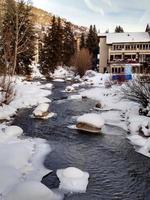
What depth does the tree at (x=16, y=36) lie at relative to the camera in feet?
103

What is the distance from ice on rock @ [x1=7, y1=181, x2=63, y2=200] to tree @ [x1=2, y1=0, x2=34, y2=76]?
2089 centimetres

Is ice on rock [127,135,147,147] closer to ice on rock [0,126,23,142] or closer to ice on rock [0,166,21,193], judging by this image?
ice on rock [0,126,23,142]

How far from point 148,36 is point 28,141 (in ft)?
175

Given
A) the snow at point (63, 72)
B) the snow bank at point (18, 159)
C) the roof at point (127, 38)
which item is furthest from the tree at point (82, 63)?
the snow bank at point (18, 159)

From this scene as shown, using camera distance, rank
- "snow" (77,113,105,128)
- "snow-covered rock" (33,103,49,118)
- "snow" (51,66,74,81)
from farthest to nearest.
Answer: "snow" (51,66,74,81)
"snow-covered rock" (33,103,49,118)
"snow" (77,113,105,128)

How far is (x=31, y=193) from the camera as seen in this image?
30.5ft

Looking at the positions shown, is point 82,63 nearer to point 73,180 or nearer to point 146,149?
point 146,149

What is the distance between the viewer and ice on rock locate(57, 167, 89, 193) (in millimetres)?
10531

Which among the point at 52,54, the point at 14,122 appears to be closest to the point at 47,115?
the point at 14,122

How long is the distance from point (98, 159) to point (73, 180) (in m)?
2.93

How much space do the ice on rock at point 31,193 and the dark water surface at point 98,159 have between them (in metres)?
0.72

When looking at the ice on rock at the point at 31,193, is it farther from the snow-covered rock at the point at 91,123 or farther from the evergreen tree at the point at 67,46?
the evergreen tree at the point at 67,46

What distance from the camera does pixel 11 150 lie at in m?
13.5

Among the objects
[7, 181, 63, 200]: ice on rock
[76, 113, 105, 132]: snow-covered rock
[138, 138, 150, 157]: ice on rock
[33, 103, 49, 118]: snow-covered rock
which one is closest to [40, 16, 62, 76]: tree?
[33, 103, 49, 118]: snow-covered rock
